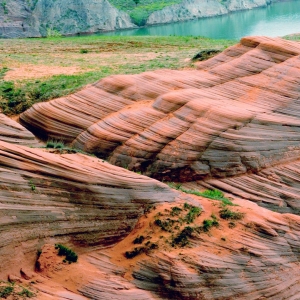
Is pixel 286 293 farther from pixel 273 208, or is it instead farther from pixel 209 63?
pixel 209 63

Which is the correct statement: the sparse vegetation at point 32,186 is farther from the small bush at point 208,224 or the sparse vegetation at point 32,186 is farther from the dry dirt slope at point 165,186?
the small bush at point 208,224

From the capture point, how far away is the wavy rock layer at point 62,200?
12.9 m

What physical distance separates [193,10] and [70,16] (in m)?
25.6

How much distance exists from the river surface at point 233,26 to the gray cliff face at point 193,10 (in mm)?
1755

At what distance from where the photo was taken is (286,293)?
15.0 metres

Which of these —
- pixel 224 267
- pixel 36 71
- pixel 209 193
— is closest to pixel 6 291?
pixel 224 267

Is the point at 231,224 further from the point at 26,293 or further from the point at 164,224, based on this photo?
the point at 26,293

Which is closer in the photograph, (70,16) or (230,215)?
(230,215)

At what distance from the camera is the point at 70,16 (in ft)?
277

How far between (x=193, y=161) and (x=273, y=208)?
3.28 meters

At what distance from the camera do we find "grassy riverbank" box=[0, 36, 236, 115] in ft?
80.9

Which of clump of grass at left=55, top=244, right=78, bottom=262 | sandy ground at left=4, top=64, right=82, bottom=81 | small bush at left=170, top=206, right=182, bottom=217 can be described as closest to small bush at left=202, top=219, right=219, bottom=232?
small bush at left=170, top=206, right=182, bottom=217

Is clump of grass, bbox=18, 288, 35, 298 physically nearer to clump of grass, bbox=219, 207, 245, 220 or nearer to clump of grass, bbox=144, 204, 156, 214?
clump of grass, bbox=144, 204, 156, 214

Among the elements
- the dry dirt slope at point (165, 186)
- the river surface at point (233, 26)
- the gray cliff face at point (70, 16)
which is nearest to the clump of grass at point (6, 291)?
the dry dirt slope at point (165, 186)
